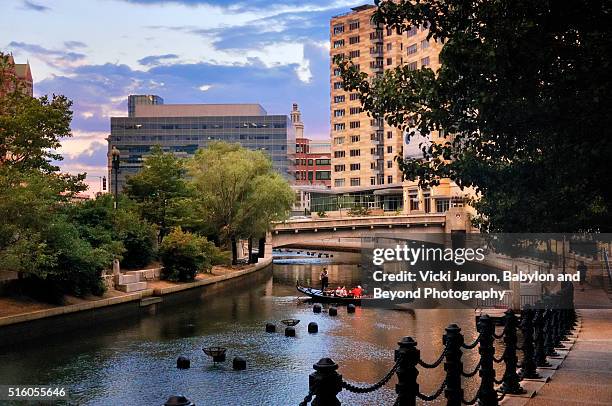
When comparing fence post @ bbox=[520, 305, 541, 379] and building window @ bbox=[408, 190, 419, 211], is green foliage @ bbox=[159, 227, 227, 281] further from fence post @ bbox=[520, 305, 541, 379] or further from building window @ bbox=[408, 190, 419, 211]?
building window @ bbox=[408, 190, 419, 211]

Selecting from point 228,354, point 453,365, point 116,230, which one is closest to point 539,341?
point 453,365

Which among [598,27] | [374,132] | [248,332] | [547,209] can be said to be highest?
[374,132]

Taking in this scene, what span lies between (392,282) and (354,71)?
148 feet

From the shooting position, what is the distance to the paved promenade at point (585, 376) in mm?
13695

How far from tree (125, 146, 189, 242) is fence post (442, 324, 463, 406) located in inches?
2087

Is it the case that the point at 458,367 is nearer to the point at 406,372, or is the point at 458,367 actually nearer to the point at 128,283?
the point at 406,372

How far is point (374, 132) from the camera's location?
144 m

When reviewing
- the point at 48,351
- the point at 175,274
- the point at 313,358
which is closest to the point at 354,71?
the point at 313,358

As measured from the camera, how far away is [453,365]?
36.6 ft

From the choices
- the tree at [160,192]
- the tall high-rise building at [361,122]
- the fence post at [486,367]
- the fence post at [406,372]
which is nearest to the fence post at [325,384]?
the fence post at [406,372]

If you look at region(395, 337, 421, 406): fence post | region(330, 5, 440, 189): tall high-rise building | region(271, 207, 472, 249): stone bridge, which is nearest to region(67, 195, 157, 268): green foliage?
region(271, 207, 472, 249): stone bridge

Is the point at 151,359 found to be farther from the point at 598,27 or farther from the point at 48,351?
the point at 598,27

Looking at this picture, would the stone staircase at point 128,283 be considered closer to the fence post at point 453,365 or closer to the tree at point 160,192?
the tree at point 160,192

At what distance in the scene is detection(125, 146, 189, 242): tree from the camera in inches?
2520
